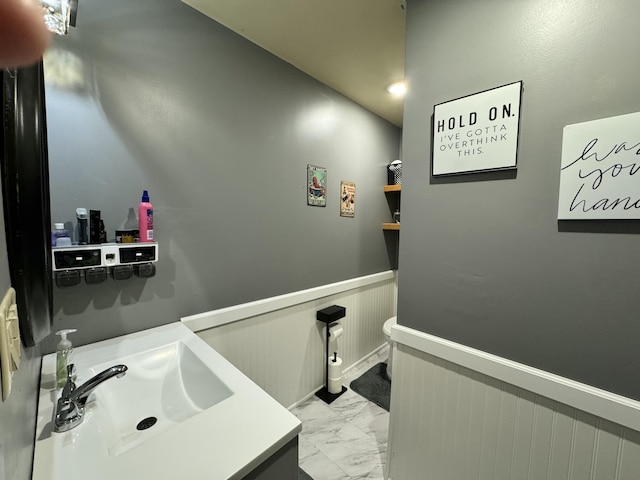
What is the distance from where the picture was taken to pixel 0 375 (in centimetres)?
37

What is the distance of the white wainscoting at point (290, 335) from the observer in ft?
5.04

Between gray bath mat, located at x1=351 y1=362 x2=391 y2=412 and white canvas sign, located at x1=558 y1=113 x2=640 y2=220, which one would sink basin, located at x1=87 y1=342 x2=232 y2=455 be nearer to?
white canvas sign, located at x1=558 y1=113 x2=640 y2=220

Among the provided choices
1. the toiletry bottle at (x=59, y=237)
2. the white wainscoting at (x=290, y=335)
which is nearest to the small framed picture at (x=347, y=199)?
the white wainscoting at (x=290, y=335)

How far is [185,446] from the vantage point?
641mm

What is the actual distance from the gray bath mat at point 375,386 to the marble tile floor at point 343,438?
6 cm

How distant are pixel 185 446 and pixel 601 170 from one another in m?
1.39

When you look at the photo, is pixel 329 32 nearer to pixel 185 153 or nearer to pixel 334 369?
pixel 185 153

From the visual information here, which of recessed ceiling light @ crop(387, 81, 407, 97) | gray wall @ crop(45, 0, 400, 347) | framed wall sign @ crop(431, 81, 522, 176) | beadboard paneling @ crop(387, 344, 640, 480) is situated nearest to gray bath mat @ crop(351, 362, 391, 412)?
beadboard paneling @ crop(387, 344, 640, 480)

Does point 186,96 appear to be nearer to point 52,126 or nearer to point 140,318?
point 52,126

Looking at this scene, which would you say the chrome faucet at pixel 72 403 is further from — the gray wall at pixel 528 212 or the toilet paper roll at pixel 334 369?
the toilet paper roll at pixel 334 369

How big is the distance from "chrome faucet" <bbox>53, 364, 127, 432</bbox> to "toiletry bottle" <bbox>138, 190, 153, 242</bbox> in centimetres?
56

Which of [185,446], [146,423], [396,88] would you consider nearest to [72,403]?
[146,423]

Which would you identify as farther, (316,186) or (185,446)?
(316,186)

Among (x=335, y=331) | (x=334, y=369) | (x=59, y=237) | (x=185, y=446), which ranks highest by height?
→ (x=59, y=237)
